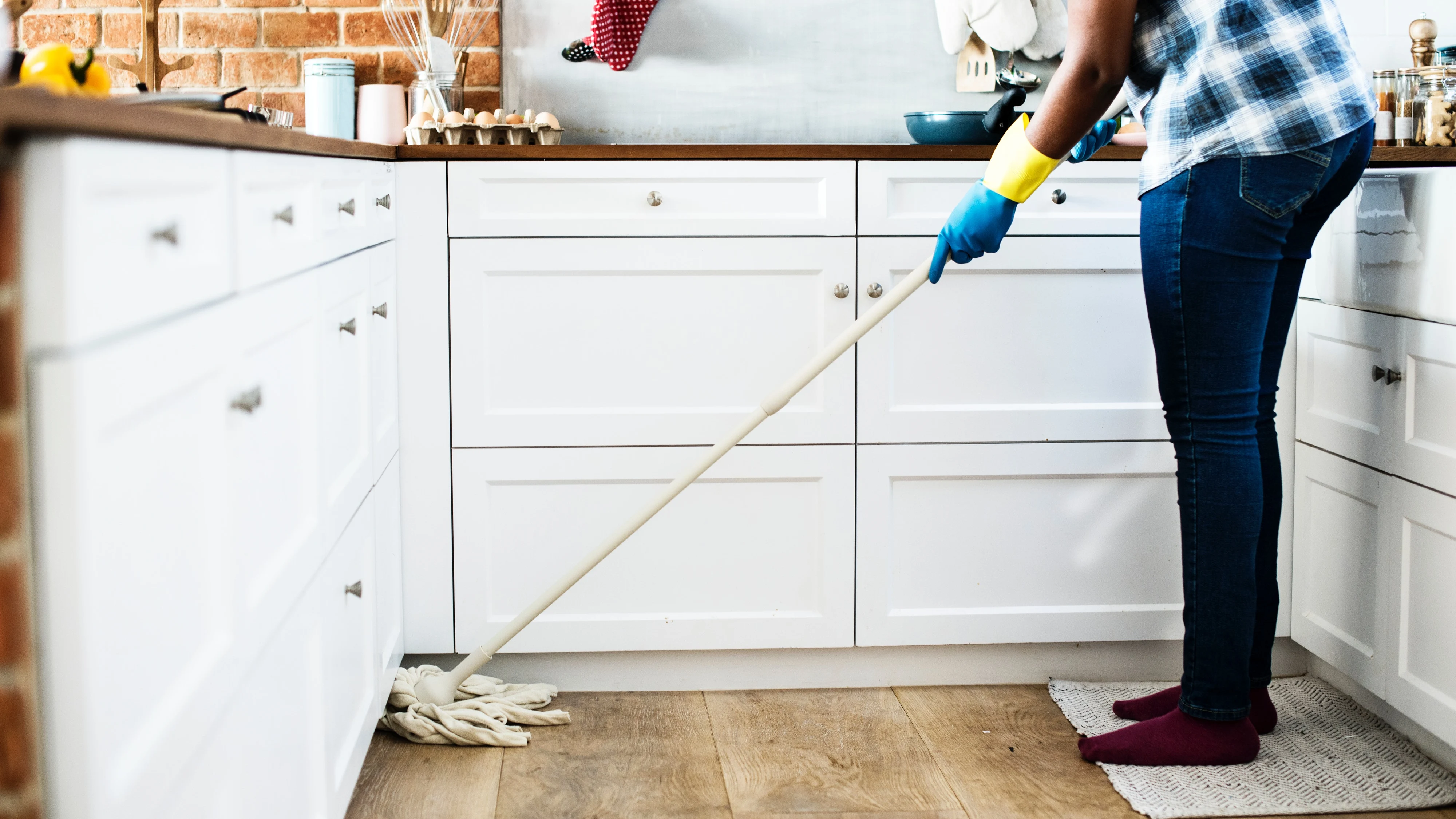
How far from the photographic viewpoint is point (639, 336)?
196cm

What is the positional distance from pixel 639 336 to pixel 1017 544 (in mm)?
712

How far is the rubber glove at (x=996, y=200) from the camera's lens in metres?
1.58

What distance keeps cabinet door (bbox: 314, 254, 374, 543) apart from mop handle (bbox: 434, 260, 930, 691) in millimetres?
320

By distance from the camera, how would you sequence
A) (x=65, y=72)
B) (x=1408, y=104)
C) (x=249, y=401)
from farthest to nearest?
(x=1408, y=104), (x=65, y=72), (x=249, y=401)

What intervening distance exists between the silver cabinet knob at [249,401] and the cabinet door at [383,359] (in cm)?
60

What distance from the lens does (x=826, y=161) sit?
6.36ft

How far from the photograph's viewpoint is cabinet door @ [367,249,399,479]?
1.70m

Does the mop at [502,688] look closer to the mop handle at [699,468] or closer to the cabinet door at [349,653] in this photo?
the mop handle at [699,468]

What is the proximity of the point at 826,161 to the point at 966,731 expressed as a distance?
3.00 ft

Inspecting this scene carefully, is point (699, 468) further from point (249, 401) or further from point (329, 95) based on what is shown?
point (329, 95)

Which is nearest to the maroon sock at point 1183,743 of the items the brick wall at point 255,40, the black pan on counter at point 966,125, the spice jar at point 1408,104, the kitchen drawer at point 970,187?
the kitchen drawer at point 970,187

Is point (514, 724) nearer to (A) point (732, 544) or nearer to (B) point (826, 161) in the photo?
(A) point (732, 544)

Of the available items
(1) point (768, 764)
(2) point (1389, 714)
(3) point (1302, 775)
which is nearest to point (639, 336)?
(1) point (768, 764)

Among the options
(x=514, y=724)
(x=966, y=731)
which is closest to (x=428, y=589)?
(x=514, y=724)
